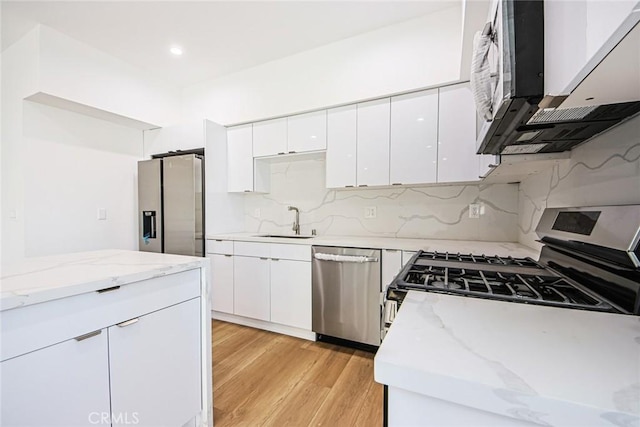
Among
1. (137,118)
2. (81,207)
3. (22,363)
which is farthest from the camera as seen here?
(137,118)

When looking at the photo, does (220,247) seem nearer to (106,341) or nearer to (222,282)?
(222,282)

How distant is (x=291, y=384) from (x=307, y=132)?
2079mm

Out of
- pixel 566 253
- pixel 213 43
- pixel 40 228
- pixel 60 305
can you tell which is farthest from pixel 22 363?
pixel 213 43

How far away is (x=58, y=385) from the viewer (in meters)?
0.87

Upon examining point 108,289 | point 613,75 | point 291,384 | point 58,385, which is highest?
point 613,75

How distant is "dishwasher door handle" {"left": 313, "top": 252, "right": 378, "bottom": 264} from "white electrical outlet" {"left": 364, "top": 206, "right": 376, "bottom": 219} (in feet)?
2.08

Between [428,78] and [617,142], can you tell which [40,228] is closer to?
[428,78]

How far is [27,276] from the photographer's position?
99 cm

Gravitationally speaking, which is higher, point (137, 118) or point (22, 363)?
point (137, 118)

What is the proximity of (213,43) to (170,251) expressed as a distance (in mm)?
2123

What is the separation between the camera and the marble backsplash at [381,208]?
220 cm

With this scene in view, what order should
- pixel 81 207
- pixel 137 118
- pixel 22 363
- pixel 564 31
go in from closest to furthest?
pixel 564 31, pixel 22 363, pixel 81 207, pixel 137 118

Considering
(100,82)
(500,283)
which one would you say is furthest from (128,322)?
(100,82)

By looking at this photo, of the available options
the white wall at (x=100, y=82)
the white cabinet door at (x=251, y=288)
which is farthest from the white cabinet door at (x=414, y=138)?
the white wall at (x=100, y=82)
